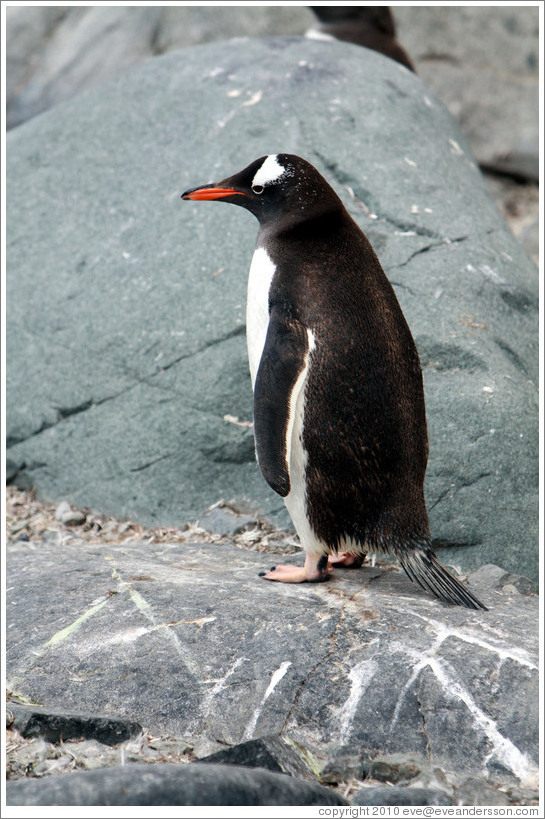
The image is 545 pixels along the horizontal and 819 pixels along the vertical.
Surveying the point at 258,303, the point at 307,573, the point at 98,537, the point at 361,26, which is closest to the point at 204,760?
the point at 307,573

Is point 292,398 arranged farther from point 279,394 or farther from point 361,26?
point 361,26

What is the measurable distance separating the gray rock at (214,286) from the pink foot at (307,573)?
2.21 ft

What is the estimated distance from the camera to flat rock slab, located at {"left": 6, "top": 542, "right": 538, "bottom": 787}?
6.80 feet

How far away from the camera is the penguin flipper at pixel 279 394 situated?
249 centimetres

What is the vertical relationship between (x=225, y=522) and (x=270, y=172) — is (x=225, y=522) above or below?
below

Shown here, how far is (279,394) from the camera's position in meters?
2.51

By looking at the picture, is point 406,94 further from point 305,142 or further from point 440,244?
point 440,244

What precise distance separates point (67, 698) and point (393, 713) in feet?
2.73

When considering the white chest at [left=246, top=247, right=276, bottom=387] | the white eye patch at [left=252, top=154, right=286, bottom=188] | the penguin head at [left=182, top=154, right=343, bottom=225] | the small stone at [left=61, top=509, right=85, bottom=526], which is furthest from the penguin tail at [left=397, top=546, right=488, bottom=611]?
the small stone at [left=61, top=509, right=85, bottom=526]

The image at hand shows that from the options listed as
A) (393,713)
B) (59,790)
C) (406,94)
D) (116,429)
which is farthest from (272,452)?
(406,94)

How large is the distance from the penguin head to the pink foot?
3.56 ft

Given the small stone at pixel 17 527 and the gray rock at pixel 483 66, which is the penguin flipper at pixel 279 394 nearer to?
the small stone at pixel 17 527

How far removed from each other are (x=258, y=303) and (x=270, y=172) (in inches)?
16.9

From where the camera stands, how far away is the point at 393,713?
6.90 ft
